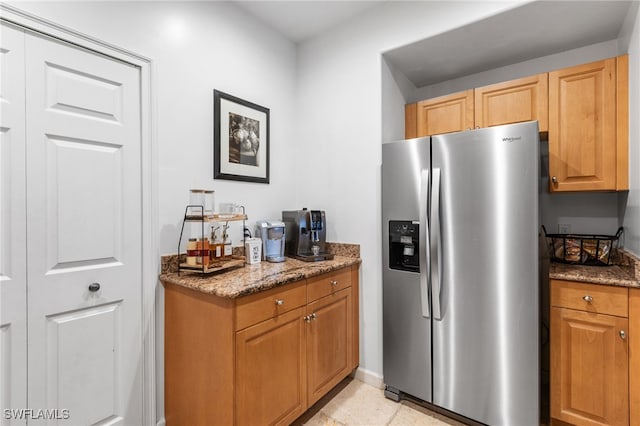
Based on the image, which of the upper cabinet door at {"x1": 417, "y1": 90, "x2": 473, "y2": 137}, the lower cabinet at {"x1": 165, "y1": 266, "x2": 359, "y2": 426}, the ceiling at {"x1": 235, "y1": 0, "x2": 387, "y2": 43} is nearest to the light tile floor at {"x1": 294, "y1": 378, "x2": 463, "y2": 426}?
the lower cabinet at {"x1": 165, "y1": 266, "x2": 359, "y2": 426}

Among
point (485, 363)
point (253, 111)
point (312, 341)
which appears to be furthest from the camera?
point (253, 111)

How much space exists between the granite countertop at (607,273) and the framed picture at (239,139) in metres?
2.02

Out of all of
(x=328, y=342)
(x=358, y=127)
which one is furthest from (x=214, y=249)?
(x=358, y=127)

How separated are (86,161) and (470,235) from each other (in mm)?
2077

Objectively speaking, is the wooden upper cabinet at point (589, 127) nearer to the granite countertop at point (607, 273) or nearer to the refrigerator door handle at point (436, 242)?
the granite countertop at point (607, 273)

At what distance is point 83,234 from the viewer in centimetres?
149

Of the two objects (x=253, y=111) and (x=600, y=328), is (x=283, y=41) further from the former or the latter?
(x=600, y=328)

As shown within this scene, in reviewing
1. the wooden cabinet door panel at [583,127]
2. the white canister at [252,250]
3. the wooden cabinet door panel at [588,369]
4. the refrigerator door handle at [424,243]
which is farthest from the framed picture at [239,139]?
the wooden cabinet door panel at [588,369]

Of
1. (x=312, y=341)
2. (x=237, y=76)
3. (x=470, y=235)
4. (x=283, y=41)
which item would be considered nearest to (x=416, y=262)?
(x=470, y=235)

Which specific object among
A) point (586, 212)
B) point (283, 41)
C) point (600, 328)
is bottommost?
point (600, 328)

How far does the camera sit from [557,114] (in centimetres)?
192

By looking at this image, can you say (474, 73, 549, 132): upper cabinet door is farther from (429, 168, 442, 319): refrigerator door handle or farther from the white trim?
the white trim

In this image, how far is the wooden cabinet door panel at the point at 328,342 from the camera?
184 centimetres

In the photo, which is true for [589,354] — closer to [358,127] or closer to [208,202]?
[358,127]
